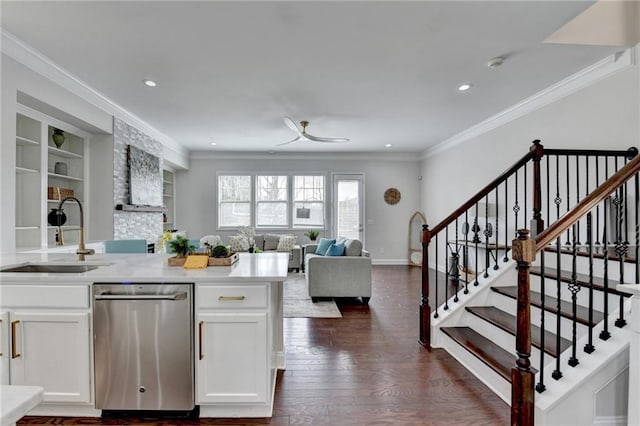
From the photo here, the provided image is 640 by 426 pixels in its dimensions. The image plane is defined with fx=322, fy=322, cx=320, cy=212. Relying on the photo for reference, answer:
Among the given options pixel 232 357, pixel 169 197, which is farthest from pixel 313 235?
pixel 232 357

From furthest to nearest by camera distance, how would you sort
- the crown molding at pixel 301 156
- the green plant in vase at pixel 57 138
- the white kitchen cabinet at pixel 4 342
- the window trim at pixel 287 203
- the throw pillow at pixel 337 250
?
the window trim at pixel 287 203 → the crown molding at pixel 301 156 → the throw pillow at pixel 337 250 → the green plant in vase at pixel 57 138 → the white kitchen cabinet at pixel 4 342

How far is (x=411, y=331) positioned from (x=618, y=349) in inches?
74.1

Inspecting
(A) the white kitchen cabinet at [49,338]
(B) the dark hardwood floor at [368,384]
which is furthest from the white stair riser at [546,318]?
(A) the white kitchen cabinet at [49,338]

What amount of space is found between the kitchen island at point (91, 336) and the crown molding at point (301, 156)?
6.05 m

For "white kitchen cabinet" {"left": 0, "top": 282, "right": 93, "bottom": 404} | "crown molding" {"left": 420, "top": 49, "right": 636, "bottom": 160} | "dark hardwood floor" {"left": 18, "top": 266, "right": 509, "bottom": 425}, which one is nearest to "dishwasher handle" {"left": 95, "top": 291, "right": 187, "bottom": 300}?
"white kitchen cabinet" {"left": 0, "top": 282, "right": 93, "bottom": 404}

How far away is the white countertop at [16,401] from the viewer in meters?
0.61

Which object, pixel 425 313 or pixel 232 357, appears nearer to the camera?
pixel 232 357

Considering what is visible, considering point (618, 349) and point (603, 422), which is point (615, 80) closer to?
point (618, 349)

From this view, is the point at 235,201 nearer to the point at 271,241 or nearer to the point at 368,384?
the point at 271,241

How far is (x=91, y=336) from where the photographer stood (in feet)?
6.39

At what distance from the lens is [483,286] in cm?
300

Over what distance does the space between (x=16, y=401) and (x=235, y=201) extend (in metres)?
7.47

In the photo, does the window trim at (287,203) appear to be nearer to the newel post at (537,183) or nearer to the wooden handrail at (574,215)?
the newel post at (537,183)

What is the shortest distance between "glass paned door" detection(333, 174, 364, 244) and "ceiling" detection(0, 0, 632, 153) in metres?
3.15
